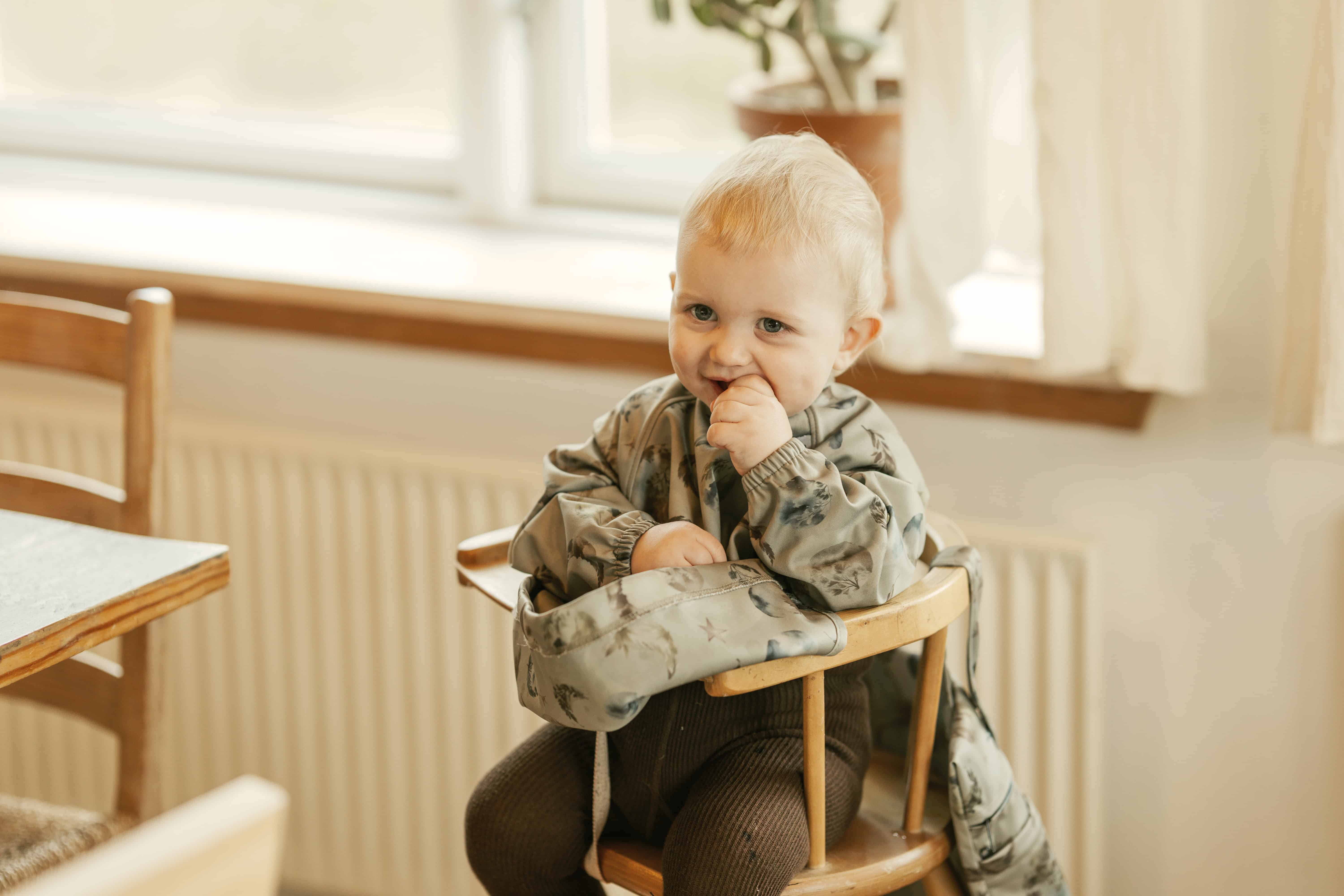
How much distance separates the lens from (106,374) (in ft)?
4.67

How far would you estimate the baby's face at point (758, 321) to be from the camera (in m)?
1.06

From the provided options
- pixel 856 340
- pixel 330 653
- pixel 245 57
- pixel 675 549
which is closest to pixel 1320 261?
pixel 856 340

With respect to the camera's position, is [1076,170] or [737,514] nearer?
[737,514]

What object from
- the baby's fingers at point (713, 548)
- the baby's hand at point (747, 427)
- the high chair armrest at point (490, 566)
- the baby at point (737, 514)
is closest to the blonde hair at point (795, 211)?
the baby at point (737, 514)

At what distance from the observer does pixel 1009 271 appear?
1.79m

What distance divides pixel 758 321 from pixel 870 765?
494mm

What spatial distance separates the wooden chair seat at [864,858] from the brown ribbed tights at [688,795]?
0.05 feet

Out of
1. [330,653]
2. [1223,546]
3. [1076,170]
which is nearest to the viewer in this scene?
[1076,170]

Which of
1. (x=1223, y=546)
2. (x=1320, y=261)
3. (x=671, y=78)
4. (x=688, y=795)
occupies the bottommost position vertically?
(x=688, y=795)

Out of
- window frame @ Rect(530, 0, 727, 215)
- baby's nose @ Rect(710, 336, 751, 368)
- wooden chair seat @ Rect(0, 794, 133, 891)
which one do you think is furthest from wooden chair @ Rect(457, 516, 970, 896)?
window frame @ Rect(530, 0, 727, 215)

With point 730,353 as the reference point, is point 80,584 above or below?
below

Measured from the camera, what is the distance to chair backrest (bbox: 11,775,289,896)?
0.48 m

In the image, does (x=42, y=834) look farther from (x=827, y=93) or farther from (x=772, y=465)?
(x=827, y=93)

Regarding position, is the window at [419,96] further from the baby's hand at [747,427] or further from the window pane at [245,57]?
the baby's hand at [747,427]
